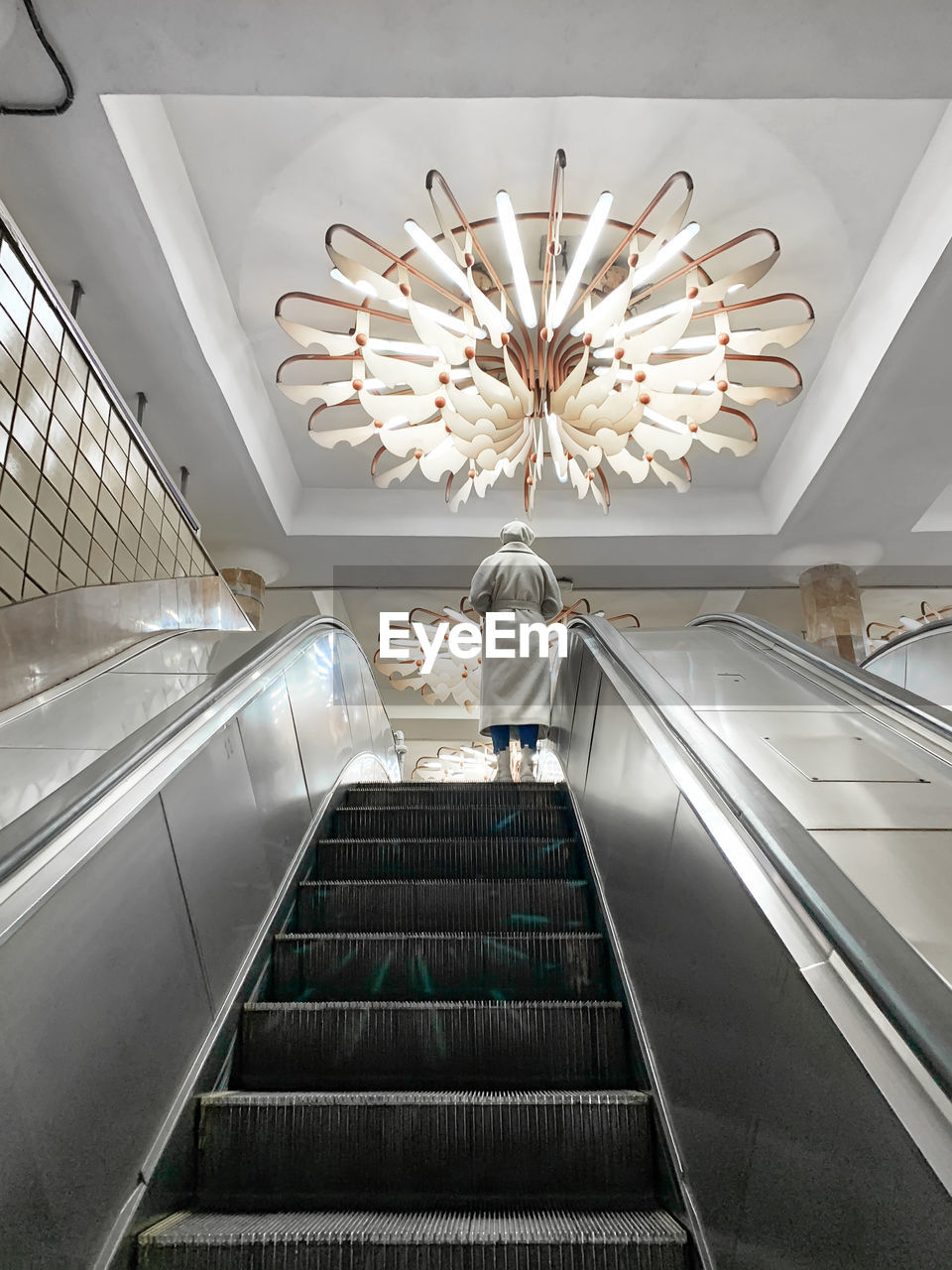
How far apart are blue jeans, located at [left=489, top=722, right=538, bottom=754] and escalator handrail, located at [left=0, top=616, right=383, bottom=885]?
2.84m

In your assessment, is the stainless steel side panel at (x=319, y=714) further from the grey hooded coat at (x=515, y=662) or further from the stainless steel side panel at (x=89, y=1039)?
the stainless steel side panel at (x=89, y=1039)

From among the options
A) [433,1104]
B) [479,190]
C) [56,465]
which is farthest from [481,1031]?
[479,190]

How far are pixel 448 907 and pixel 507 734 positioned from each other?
2856 millimetres

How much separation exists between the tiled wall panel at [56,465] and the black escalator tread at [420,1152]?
2362 mm

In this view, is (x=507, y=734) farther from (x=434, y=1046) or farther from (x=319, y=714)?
(x=434, y=1046)

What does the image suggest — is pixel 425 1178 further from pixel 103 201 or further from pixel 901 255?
pixel 901 255

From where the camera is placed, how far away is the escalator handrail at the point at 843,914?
3.10 feet

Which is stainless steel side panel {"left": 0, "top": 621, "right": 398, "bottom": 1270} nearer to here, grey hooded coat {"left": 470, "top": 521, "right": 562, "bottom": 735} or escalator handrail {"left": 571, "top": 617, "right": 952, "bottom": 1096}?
escalator handrail {"left": 571, "top": 617, "right": 952, "bottom": 1096}

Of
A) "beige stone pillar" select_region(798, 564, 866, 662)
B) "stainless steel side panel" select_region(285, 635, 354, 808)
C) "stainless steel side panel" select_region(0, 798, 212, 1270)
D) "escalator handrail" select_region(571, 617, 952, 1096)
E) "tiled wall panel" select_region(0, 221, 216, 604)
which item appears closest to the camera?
"escalator handrail" select_region(571, 617, 952, 1096)


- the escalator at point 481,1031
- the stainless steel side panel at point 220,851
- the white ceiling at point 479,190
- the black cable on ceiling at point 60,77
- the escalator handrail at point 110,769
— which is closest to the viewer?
the escalator at point 481,1031

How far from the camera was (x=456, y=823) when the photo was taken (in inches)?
145

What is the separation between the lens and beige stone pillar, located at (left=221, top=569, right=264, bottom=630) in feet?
27.3

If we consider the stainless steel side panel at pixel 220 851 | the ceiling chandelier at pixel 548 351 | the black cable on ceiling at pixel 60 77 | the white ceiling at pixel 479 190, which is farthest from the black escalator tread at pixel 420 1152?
the black cable on ceiling at pixel 60 77

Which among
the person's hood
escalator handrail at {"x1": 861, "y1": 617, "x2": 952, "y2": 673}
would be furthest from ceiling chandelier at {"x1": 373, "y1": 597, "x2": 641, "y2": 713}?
escalator handrail at {"x1": 861, "y1": 617, "x2": 952, "y2": 673}
